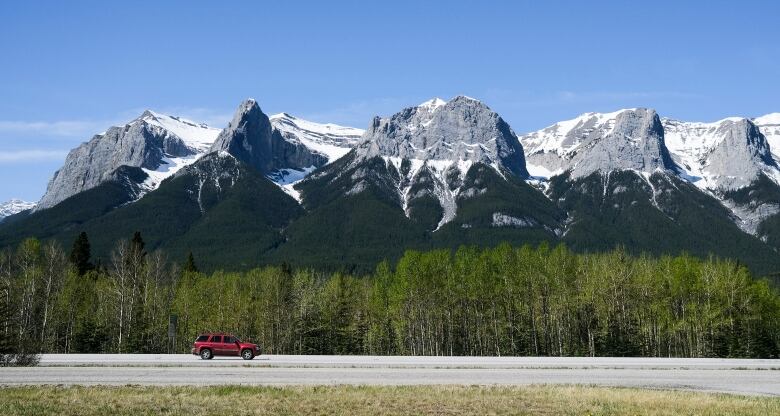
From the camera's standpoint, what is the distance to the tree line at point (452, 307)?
7462cm

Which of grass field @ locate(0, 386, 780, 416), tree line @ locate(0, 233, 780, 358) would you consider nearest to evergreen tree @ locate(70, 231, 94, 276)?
tree line @ locate(0, 233, 780, 358)

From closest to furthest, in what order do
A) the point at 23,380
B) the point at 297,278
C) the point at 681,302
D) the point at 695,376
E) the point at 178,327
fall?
the point at 23,380 → the point at 695,376 → the point at 681,302 → the point at 178,327 → the point at 297,278

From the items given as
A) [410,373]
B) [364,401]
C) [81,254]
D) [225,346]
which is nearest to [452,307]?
[225,346]

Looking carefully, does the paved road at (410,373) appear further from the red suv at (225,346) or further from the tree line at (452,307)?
the tree line at (452,307)

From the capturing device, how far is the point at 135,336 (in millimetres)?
73250

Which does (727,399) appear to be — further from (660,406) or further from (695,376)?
(695,376)

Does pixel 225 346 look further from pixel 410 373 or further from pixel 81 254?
pixel 81 254

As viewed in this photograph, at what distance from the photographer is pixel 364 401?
27.4m

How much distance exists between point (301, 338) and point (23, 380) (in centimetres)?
5958

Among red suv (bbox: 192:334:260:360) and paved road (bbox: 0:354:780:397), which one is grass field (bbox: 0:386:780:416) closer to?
paved road (bbox: 0:354:780:397)

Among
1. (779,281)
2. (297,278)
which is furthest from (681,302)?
(779,281)

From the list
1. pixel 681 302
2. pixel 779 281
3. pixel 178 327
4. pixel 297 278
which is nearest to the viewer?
pixel 681 302

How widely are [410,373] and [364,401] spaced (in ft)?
41.7

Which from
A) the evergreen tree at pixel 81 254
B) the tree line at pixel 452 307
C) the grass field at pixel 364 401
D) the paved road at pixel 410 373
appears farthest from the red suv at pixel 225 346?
the evergreen tree at pixel 81 254
